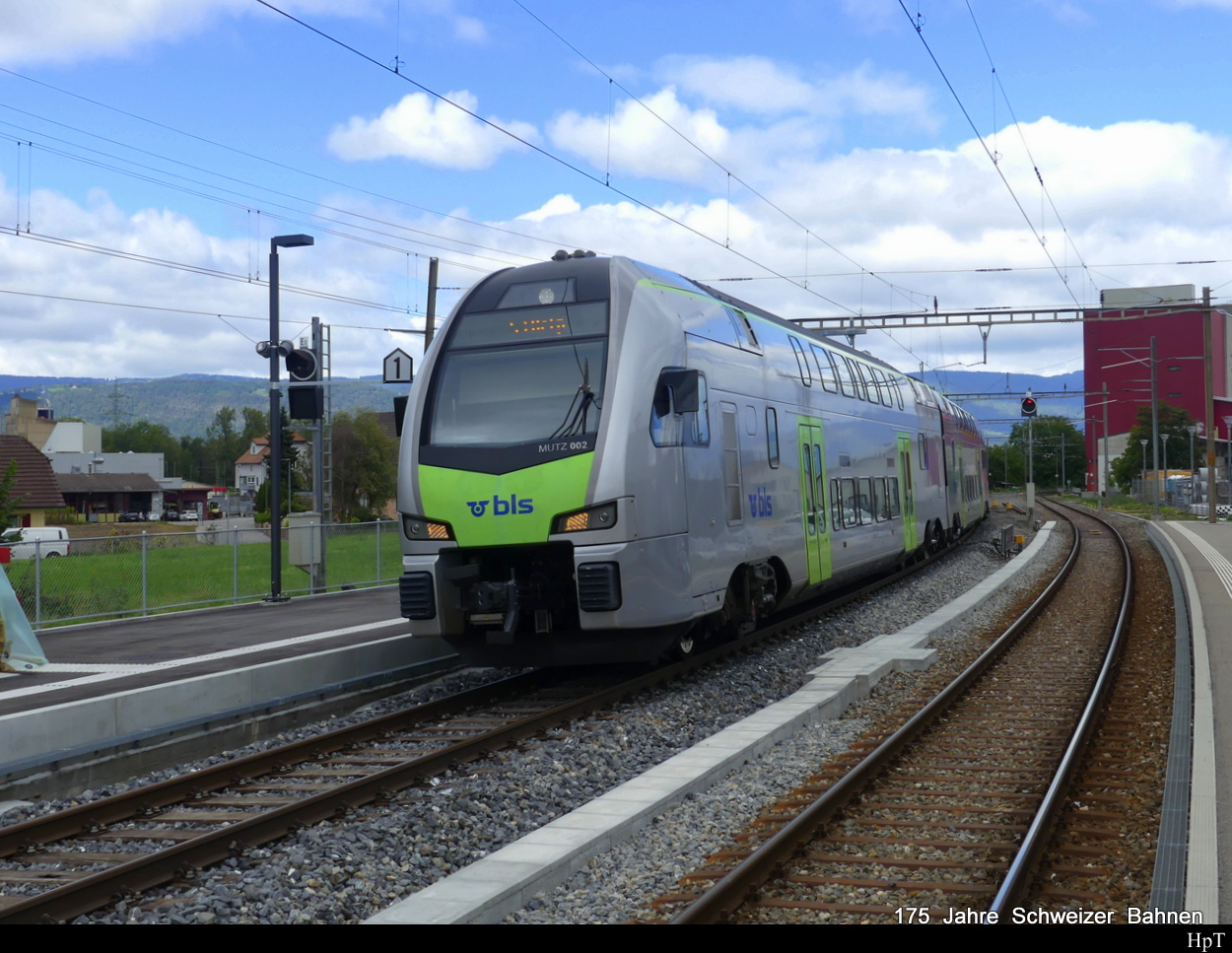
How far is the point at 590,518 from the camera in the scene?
10195 mm

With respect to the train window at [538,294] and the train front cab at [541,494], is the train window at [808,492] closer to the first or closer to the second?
the train front cab at [541,494]

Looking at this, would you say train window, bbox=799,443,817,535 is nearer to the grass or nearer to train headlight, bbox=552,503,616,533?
train headlight, bbox=552,503,616,533

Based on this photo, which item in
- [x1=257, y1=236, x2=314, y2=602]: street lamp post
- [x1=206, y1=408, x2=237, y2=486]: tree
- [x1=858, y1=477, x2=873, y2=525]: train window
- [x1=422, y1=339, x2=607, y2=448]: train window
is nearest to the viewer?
[x1=422, y1=339, x2=607, y2=448]: train window

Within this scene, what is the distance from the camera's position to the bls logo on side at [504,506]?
1037 cm

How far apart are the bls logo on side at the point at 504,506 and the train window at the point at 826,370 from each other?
723 centimetres

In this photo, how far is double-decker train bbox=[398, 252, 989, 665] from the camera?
404 inches

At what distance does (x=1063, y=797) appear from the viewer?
7551 mm

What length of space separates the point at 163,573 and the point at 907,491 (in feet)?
42.3

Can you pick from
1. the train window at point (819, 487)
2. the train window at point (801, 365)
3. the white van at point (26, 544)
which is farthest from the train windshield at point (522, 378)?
the white van at point (26, 544)

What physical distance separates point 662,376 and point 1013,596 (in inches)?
498

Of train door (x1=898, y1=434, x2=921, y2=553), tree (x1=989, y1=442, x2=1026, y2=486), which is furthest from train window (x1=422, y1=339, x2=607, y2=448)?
tree (x1=989, y1=442, x2=1026, y2=486)

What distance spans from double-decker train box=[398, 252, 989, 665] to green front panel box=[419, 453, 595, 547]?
0.01 meters

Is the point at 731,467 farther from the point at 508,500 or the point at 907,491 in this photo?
the point at 907,491

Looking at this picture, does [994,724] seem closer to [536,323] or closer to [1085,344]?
[536,323]
